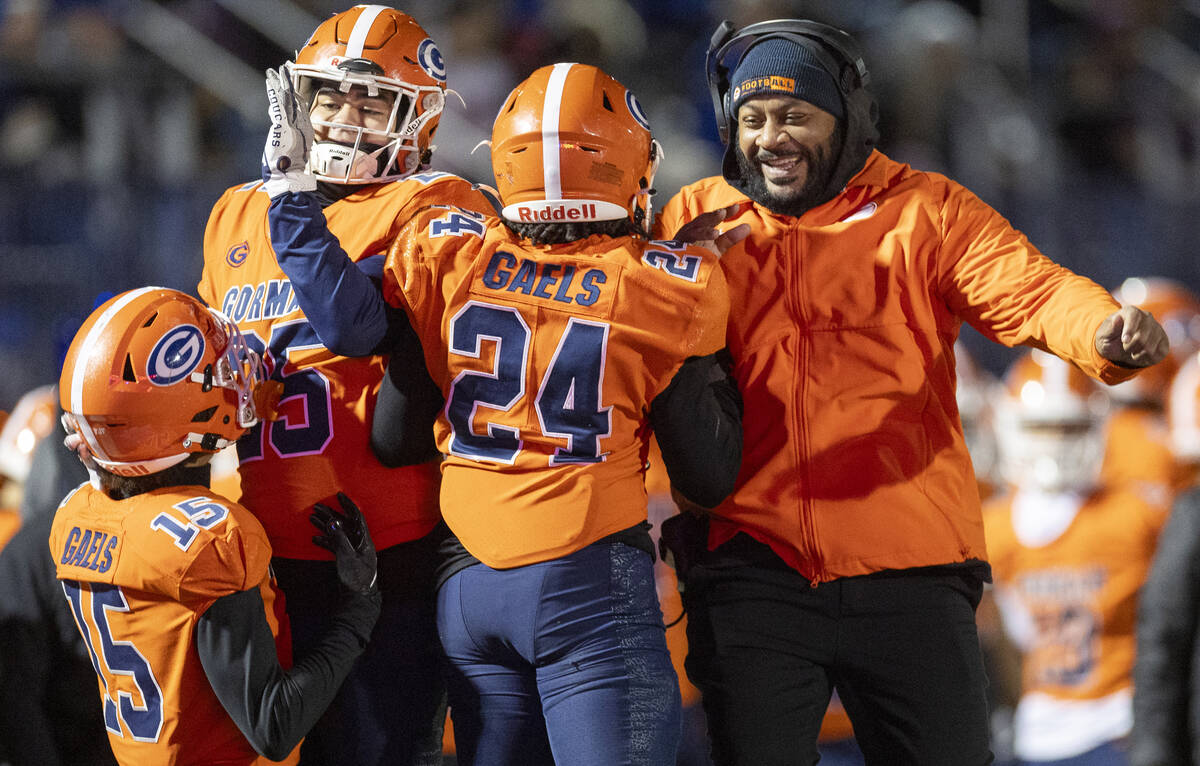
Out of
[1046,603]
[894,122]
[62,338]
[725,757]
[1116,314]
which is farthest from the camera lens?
[894,122]

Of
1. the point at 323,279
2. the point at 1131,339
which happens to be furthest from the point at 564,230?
the point at 1131,339

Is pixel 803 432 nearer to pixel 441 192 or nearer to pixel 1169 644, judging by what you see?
pixel 441 192

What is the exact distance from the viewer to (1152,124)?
9102 millimetres

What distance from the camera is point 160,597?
296cm

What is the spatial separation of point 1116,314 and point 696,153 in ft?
20.5

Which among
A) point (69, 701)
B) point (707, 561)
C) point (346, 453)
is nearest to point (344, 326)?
point (346, 453)

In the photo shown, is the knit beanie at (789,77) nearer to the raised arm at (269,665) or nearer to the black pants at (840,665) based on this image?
the black pants at (840,665)

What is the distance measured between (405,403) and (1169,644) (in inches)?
107

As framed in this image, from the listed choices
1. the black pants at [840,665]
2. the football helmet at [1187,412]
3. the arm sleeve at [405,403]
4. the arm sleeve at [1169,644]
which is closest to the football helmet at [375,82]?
the arm sleeve at [405,403]

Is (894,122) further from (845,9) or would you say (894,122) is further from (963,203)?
(963,203)

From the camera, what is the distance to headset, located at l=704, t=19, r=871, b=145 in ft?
10.9

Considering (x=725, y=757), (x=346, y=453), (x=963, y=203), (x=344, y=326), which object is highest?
(x=963, y=203)

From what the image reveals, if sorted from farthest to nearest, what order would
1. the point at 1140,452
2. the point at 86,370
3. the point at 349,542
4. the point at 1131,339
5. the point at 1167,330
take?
the point at 1167,330, the point at 1140,452, the point at 349,542, the point at 86,370, the point at 1131,339

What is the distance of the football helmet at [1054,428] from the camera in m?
6.30
